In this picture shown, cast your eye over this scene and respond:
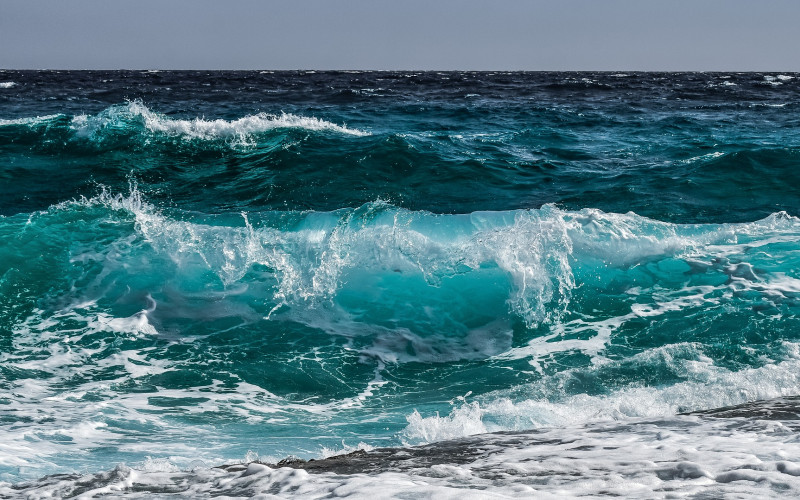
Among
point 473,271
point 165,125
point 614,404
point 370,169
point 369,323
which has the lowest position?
point 614,404

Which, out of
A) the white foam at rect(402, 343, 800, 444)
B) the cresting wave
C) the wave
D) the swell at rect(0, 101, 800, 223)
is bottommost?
the white foam at rect(402, 343, 800, 444)

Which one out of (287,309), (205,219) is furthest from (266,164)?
(287,309)

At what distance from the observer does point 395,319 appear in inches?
284

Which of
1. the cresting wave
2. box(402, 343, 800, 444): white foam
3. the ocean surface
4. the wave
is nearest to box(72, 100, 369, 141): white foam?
the cresting wave

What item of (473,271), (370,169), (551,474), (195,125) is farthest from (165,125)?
(551,474)

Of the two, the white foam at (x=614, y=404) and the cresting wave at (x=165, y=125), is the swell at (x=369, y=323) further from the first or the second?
the cresting wave at (x=165, y=125)

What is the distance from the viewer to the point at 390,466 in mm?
3303

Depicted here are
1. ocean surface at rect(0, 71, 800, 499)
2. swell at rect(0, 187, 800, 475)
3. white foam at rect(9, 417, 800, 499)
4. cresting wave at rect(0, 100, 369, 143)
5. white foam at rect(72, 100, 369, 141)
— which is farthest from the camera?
white foam at rect(72, 100, 369, 141)

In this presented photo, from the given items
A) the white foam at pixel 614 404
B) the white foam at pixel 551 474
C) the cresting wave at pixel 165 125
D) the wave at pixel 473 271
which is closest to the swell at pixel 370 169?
the cresting wave at pixel 165 125

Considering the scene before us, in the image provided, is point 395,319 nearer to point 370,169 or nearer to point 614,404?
point 614,404

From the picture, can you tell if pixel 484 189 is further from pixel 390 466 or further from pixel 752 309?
pixel 390 466

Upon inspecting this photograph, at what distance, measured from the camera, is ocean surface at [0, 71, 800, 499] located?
134 inches

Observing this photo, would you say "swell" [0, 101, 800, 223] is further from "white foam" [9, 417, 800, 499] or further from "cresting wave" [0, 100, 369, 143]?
"white foam" [9, 417, 800, 499]

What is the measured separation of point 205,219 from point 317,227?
202 centimetres
